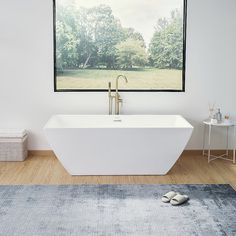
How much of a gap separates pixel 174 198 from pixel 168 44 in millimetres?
2361

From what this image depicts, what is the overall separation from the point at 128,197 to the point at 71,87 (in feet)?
6.56

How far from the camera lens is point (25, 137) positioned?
5750 millimetres

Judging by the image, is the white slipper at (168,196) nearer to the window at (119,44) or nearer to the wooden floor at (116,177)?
the wooden floor at (116,177)

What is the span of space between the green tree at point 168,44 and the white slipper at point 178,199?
2164 mm

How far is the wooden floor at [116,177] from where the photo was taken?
4.86 metres

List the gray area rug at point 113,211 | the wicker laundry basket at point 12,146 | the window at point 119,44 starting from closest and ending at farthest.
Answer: the gray area rug at point 113,211 → the wicker laundry basket at point 12,146 → the window at point 119,44

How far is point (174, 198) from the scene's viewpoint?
418cm

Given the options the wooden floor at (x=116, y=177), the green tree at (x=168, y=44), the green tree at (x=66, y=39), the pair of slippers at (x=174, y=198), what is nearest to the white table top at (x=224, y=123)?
the wooden floor at (x=116, y=177)

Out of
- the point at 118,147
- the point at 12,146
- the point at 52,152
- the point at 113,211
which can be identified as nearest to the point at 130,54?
the point at 118,147

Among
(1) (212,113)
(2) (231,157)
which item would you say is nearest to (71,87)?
(1) (212,113)

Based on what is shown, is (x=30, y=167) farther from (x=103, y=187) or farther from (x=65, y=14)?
(x=65, y=14)

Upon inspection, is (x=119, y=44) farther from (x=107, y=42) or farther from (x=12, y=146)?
(x=12, y=146)

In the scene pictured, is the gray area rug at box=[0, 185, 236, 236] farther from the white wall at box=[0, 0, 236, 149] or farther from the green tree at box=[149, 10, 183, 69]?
the green tree at box=[149, 10, 183, 69]

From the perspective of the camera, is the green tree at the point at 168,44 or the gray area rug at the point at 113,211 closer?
the gray area rug at the point at 113,211
